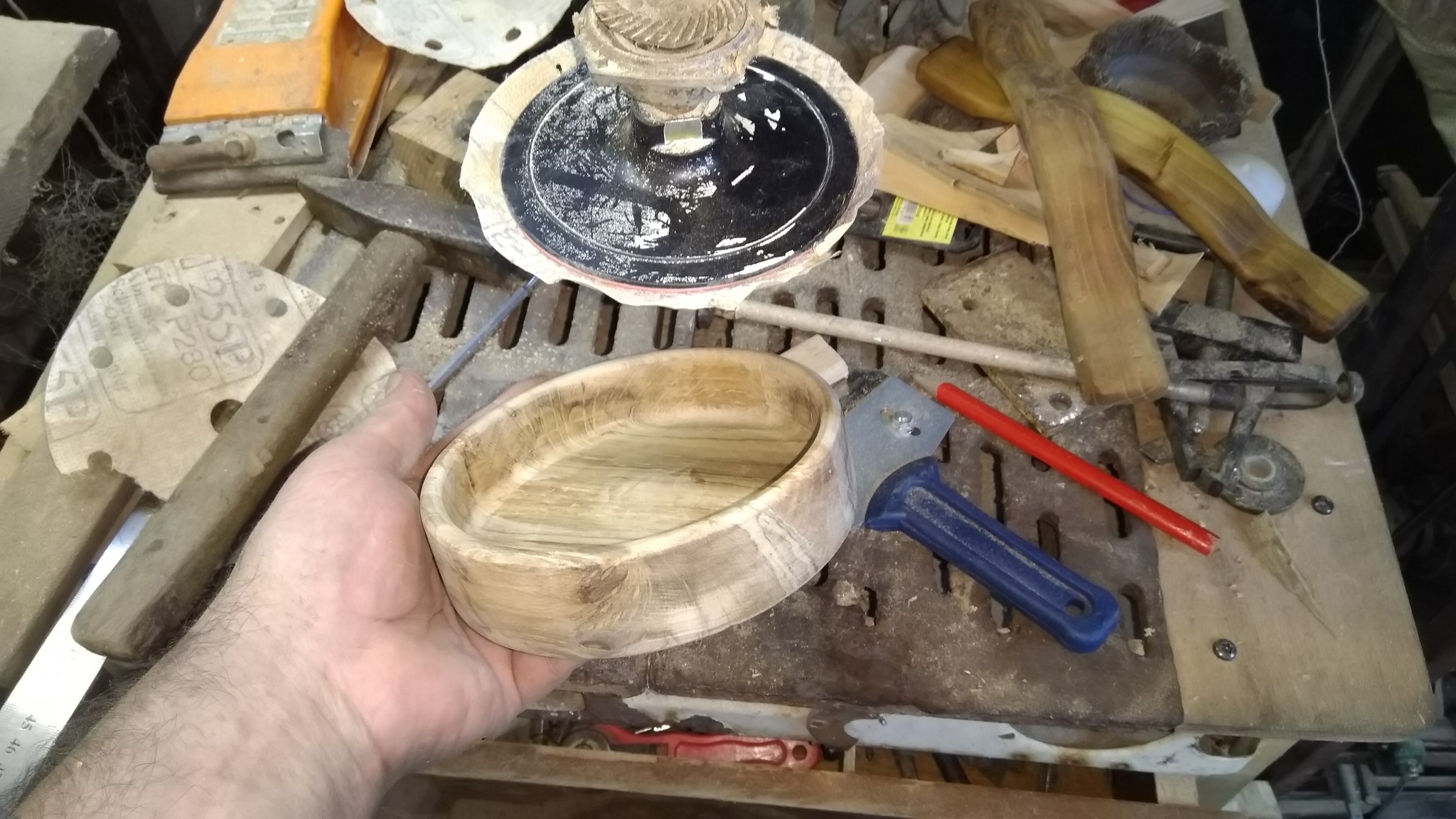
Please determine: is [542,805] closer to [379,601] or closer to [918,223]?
[379,601]

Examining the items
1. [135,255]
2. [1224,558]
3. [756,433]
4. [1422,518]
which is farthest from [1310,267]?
[135,255]

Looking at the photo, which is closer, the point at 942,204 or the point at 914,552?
the point at 914,552

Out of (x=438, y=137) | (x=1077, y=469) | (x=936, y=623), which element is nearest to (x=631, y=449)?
(x=936, y=623)

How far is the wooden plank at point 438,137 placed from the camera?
3.28 ft

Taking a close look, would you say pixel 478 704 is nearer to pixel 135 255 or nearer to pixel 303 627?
pixel 303 627

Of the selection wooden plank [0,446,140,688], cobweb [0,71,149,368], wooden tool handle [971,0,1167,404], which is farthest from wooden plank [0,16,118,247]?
wooden tool handle [971,0,1167,404]

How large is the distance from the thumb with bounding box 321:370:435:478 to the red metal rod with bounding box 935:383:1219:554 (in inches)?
17.6

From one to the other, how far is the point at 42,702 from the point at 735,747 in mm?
606

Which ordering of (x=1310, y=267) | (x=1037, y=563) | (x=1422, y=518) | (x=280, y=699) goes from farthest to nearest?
(x=1422, y=518) → (x=1310, y=267) → (x=1037, y=563) → (x=280, y=699)

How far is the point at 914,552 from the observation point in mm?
814

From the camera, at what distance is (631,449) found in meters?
0.70

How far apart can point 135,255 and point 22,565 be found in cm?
34

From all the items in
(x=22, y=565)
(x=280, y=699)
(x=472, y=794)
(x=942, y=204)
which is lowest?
(x=472, y=794)

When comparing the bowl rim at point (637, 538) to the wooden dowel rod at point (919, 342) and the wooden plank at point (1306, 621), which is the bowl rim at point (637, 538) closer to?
the wooden dowel rod at point (919, 342)
